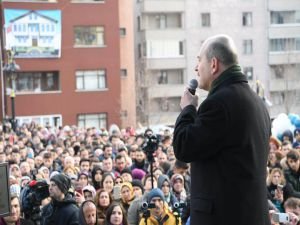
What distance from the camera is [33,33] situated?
35.2 metres

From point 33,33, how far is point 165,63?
13.9 meters

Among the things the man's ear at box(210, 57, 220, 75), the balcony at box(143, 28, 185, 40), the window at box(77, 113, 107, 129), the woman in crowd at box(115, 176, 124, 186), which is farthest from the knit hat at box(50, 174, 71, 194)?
the balcony at box(143, 28, 185, 40)

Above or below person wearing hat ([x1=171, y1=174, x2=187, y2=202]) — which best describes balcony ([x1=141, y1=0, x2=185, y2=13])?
above

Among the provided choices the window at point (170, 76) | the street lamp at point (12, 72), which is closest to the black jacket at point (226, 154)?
the street lamp at point (12, 72)

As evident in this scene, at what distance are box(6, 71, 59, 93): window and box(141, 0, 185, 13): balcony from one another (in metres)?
11.3

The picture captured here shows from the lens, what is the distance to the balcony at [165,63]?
45537 millimetres

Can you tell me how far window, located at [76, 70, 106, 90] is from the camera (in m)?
37.8

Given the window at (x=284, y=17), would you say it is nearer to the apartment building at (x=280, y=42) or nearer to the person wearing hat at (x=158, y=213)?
the apartment building at (x=280, y=42)

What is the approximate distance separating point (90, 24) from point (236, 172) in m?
36.0

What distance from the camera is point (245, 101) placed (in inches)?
117

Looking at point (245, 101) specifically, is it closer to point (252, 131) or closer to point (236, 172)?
point (252, 131)

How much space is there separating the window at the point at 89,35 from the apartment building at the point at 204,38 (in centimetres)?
562

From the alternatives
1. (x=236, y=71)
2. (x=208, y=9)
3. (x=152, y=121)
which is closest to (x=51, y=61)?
(x=152, y=121)

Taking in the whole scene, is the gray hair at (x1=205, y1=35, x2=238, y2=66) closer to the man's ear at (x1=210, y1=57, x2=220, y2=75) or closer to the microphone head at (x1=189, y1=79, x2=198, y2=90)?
the man's ear at (x1=210, y1=57, x2=220, y2=75)
